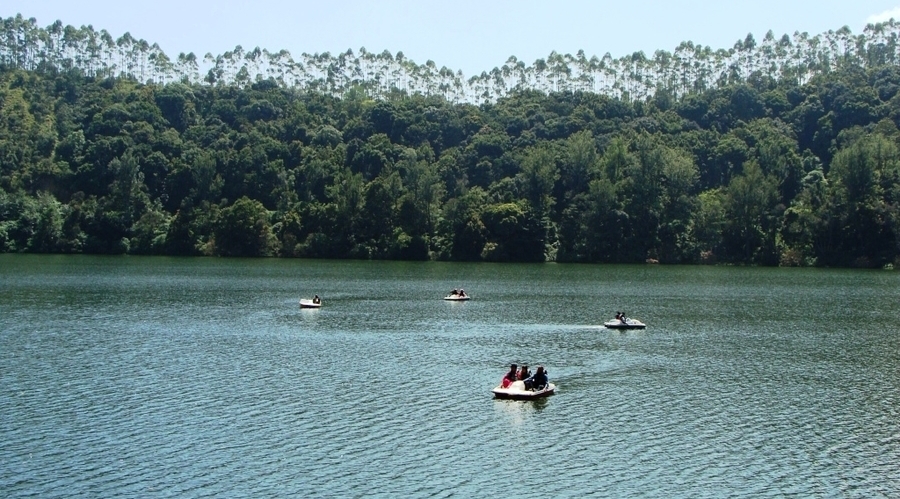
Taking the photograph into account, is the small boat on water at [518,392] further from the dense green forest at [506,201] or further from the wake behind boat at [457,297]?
the dense green forest at [506,201]

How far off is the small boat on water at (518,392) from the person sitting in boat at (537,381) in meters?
0.21

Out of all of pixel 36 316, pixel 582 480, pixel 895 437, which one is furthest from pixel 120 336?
pixel 895 437

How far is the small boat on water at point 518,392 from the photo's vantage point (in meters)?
47.3

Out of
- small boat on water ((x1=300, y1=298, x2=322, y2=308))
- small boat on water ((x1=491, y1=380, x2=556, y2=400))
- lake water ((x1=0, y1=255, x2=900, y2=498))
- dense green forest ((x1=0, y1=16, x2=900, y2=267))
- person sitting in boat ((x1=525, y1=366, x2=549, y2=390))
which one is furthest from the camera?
dense green forest ((x1=0, y1=16, x2=900, y2=267))

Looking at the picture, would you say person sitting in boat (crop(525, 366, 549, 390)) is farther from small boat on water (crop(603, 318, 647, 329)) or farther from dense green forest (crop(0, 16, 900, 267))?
dense green forest (crop(0, 16, 900, 267))

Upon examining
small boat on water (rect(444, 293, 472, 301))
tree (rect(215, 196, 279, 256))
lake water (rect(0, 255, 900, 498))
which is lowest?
lake water (rect(0, 255, 900, 498))

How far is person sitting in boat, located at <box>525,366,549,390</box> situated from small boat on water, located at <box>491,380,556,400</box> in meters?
0.21

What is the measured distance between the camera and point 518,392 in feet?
156

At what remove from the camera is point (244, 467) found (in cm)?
3478

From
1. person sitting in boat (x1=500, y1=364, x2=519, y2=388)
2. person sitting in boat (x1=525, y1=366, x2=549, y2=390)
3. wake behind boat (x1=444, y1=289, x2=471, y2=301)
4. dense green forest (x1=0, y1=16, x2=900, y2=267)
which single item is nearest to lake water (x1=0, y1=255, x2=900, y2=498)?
person sitting in boat (x1=500, y1=364, x2=519, y2=388)

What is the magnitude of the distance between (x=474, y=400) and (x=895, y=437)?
62.9 feet

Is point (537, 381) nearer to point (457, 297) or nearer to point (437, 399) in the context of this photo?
point (437, 399)

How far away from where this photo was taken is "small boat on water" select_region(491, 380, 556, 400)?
47.3 metres

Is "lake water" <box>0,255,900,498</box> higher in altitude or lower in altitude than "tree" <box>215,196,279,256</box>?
lower
